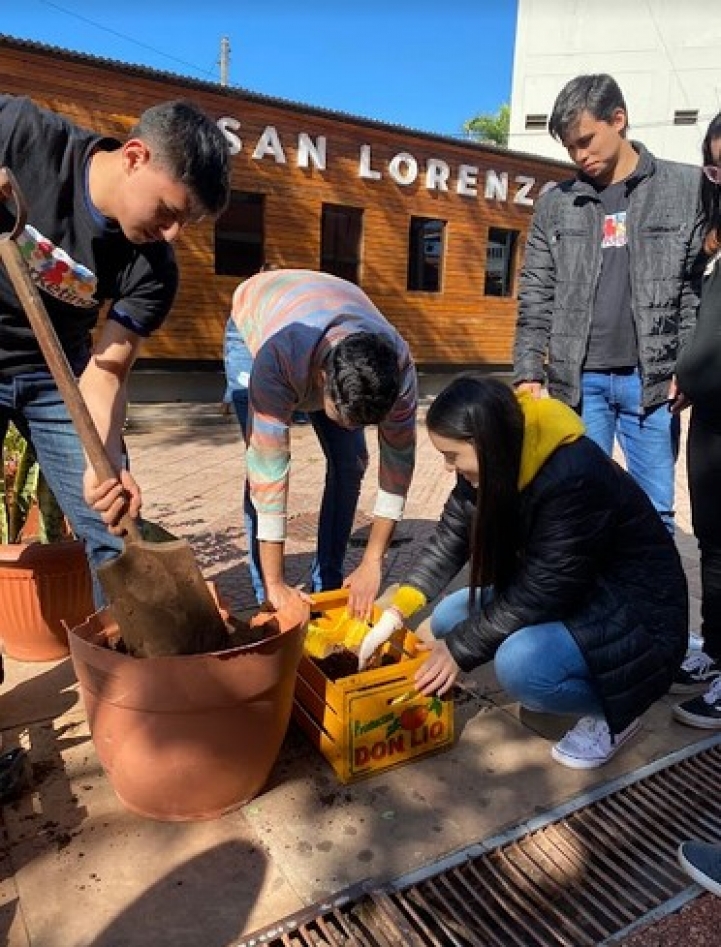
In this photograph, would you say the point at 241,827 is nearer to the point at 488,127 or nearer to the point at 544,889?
the point at 544,889

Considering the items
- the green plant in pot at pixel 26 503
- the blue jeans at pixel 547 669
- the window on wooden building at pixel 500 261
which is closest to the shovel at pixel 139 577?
the blue jeans at pixel 547 669

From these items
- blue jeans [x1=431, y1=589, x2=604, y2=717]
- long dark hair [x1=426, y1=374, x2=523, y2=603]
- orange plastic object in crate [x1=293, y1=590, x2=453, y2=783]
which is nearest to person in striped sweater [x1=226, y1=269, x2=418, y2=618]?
long dark hair [x1=426, y1=374, x2=523, y2=603]

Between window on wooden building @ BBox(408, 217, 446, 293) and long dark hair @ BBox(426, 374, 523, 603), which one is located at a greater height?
window on wooden building @ BBox(408, 217, 446, 293)

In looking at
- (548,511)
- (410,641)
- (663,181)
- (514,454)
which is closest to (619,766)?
(410,641)

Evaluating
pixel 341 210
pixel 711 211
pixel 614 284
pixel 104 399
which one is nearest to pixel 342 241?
pixel 341 210

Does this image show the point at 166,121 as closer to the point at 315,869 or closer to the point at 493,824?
the point at 315,869

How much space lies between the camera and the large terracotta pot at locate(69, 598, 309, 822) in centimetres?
178

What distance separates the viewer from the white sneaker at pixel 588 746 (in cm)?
230

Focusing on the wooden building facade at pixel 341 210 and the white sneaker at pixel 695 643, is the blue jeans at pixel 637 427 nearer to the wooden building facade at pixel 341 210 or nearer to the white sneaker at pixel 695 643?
the white sneaker at pixel 695 643

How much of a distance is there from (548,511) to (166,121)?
4.71ft

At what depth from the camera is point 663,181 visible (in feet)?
9.29

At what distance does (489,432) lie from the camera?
1.91m

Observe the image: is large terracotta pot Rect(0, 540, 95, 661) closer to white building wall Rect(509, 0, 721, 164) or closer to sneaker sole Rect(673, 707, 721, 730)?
sneaker sole Rect(673, 707, 721, 730)

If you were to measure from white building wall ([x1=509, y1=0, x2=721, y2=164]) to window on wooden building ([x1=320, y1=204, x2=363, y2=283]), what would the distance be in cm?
1393
